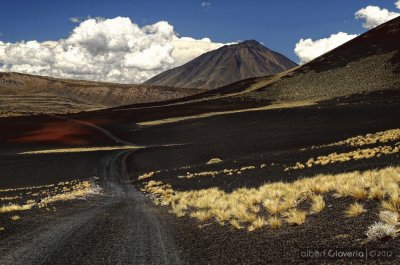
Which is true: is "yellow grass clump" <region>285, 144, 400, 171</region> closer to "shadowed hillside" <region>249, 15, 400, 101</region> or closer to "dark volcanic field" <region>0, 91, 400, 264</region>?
"dark volcanic field" <region>0, 91, 400, 264</region>

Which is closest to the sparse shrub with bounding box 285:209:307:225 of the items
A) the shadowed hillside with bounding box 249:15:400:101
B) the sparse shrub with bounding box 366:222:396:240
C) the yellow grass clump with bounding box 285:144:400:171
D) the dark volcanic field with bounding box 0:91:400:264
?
the dark volcanic field with bounding box 0:91:400:264

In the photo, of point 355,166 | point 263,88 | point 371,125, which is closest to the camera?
point 355,166

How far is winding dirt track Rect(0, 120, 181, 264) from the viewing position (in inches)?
376

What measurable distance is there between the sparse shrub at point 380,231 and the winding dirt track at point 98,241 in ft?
13.7

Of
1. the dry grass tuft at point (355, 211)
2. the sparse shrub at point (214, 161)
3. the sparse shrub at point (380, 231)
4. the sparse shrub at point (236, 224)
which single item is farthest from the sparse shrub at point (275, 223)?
the sparse shrub at point (214, 161)

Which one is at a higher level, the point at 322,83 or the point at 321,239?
the point at 322,83

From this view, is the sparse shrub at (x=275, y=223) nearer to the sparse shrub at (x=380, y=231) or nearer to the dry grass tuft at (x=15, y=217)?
the sparse shrub at (x=380, y=231)

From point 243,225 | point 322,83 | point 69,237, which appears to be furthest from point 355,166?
point 322,83

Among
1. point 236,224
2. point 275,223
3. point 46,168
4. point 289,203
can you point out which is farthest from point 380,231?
point 46,168

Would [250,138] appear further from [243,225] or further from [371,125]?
[243,225]

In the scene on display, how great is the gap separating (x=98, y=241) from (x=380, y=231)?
7.36 meters

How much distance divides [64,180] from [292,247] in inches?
1196

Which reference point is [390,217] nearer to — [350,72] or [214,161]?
[214,161]

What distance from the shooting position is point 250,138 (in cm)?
4938
